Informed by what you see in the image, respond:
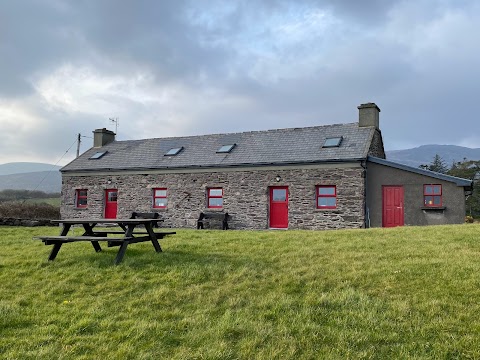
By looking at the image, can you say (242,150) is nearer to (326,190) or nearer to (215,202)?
(215,202)

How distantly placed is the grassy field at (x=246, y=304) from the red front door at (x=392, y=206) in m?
8.97

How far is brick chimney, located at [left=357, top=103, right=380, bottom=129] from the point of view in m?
20.0

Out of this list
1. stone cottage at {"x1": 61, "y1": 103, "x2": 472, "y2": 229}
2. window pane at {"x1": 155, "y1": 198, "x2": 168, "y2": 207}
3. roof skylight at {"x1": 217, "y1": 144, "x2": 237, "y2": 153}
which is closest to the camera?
stone cottage at {"x1": 61, "y1": 103, "x2": 472, "y2": 229}

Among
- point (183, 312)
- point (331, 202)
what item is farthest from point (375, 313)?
point (331, 202)

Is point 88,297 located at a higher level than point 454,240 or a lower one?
lower

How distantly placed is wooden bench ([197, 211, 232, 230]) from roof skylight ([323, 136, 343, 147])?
6014 millimetres

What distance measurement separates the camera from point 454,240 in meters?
9.52

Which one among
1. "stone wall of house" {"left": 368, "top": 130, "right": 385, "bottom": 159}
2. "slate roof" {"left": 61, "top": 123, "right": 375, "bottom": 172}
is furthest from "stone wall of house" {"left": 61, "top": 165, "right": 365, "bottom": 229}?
"stone wall of house" {"left": 368, "top": 130, "right": 385, "bottom": 159}

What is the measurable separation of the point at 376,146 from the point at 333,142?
2.67 meters

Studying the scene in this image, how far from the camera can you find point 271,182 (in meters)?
19.2

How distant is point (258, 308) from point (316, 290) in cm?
105

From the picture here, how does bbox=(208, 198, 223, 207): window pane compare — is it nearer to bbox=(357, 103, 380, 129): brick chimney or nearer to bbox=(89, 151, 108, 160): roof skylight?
bbox=(357, 103, 380, 129): brick chimney

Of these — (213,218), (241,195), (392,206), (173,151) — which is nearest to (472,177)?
(392,206)

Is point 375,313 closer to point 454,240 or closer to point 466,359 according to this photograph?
point 466,359
